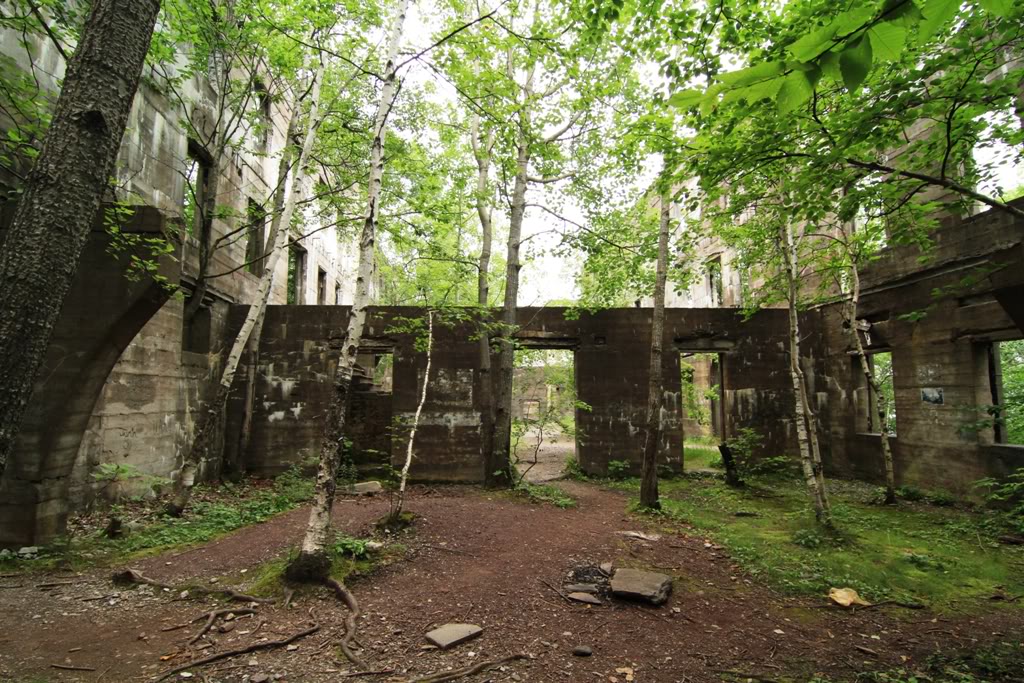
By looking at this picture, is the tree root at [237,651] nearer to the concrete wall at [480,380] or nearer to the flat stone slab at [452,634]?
the flat stone slab at [452,634]

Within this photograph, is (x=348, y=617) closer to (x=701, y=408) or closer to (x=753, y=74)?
(x=753, y=74)

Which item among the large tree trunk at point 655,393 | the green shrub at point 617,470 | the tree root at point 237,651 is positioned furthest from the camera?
the green shrub at point 617,470

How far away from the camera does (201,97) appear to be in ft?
31.0

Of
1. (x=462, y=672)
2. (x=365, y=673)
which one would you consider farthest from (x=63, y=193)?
(x=462, y=672)

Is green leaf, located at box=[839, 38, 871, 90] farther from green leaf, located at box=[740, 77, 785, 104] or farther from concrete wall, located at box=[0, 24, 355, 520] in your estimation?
concrete wall, located at box=[0, 24, 355, 520]

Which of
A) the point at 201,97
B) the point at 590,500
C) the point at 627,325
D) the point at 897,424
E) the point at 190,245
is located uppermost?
the point at 201,97

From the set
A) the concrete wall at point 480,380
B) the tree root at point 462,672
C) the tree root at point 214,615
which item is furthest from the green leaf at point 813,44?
the concrete wall at point 480,380

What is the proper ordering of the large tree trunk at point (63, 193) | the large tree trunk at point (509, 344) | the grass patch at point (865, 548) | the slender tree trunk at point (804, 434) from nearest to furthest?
the large tree trunk at point (63, 193) → the grass patch at point (865, 548) → the slender tree trunk at point (804, 434) → the large tree trunk at point (509, 344)

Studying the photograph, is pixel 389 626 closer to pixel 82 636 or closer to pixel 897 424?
pixel 82 636

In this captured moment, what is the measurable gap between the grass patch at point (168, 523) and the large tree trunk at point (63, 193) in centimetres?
504

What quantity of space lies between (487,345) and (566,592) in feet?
20.1

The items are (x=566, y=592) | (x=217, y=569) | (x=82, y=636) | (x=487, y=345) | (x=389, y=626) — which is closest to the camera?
(x=82, y=636)

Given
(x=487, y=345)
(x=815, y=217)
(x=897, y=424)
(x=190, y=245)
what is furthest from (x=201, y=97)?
(x=897, y=424)

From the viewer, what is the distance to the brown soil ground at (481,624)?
3596 mm
